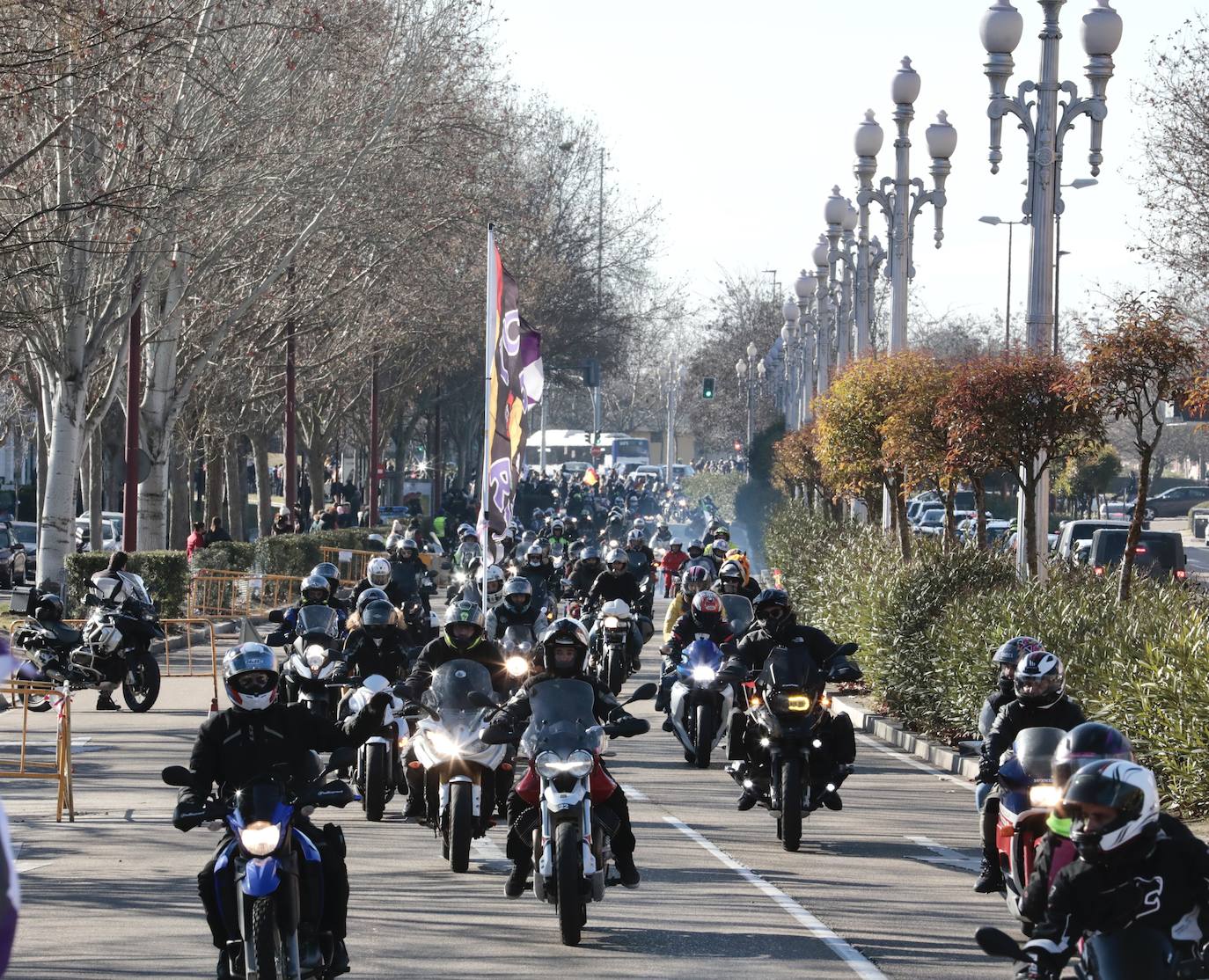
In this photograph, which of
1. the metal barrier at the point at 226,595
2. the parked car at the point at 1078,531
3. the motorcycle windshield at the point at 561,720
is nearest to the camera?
the motorcycle windshield at the point at 561,720

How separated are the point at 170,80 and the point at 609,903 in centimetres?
2054

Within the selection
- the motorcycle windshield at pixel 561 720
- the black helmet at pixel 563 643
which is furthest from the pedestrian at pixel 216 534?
the motorcycle windshield at pixel 561 720

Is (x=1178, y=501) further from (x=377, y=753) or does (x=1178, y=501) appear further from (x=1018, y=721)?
(x=1018, y=721)

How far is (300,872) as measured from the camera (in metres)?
7.68

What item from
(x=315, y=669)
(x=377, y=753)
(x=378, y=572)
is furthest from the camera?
(x=378, y=572)

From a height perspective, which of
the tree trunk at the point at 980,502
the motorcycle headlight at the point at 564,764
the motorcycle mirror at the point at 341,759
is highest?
the tree trunk at the point at 980,502

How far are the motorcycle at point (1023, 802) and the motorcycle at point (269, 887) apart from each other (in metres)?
3.15

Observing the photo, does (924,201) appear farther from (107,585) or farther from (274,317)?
(274,317)

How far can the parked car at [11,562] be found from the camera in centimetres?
4362

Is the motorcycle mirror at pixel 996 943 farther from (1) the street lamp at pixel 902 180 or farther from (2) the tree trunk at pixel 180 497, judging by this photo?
(2) the tree trunk at pixel 180 497

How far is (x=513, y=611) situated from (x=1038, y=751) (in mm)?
7269

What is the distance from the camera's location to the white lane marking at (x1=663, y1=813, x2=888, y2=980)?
9031mm

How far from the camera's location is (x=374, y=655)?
14.5 meters

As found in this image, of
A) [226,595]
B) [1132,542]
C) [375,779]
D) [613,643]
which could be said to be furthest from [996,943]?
[226,595]
